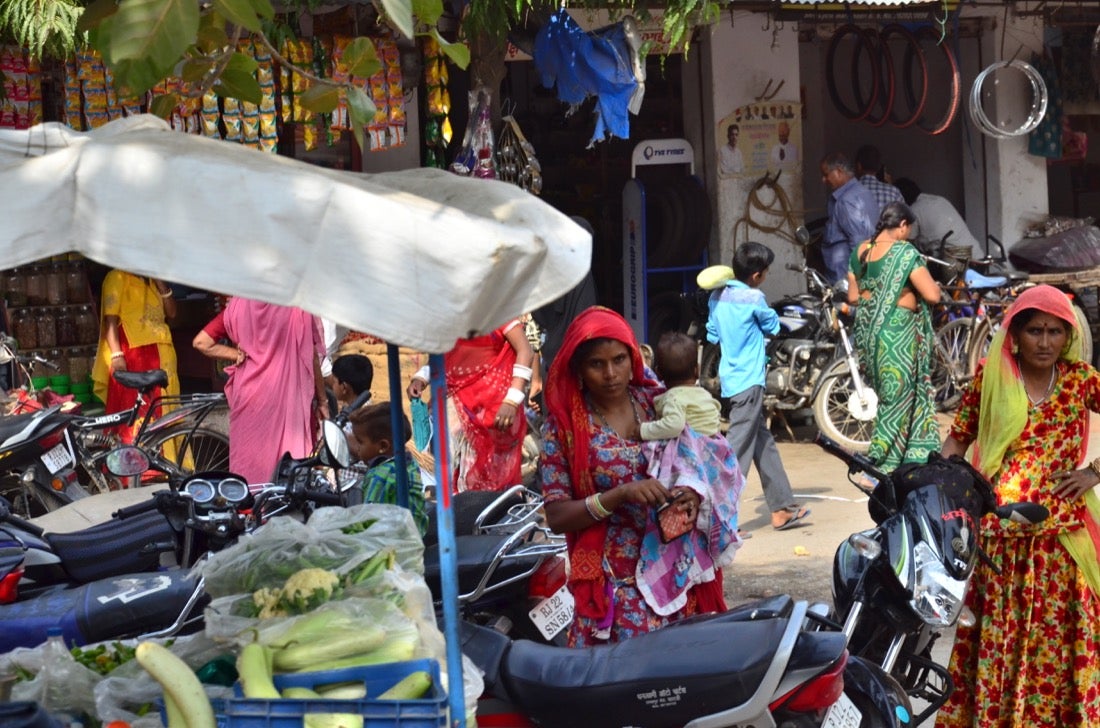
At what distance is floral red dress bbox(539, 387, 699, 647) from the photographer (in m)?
4.07

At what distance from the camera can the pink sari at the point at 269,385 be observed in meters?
6.77

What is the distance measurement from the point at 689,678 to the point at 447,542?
828mm

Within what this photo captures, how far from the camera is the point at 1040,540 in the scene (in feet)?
15.2

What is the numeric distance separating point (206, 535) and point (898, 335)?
474cm

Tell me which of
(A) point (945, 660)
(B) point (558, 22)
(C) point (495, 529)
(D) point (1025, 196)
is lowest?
(A) point (945, 660)

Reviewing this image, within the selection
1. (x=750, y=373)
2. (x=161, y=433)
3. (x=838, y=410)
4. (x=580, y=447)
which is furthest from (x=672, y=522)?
(x=838, y=410)

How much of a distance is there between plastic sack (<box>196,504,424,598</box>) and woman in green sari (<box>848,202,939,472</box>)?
5.47 metres

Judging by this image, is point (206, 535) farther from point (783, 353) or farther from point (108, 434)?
point (783, 353)

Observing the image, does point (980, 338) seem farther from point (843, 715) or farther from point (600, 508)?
point (843, 715)

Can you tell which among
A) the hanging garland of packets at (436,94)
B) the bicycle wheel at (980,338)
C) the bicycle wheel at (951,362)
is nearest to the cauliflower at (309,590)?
the hanging garland of packets at (436,94)

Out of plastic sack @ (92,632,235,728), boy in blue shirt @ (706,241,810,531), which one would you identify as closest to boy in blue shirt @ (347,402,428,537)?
plastic sack @ (92,632,235,728)

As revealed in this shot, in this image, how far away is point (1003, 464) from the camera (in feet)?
15.5

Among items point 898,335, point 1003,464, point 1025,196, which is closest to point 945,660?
point 1003,464

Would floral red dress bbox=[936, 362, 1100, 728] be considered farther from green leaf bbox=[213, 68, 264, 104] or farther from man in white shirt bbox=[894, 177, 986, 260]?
man in white shirt bbox=[894, 177, 986, 260]
